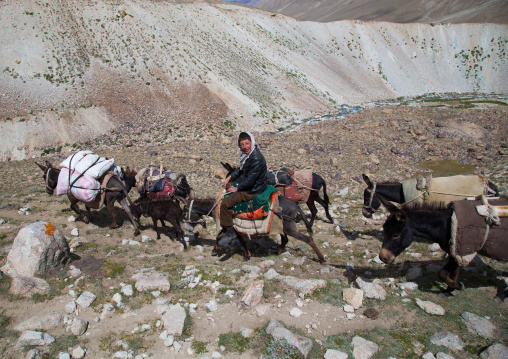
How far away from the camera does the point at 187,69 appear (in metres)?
29.1

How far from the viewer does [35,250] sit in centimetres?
506

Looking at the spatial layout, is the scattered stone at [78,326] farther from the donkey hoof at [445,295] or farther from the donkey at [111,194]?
the donkey hoof at [445,295]

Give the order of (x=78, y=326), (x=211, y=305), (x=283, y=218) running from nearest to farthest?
(x=78, y=326)
(x=211, y=305)
(x=283, y=218)

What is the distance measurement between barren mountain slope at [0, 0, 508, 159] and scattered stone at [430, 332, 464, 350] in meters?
19.8

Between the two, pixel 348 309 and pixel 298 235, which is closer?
pixel 348 309

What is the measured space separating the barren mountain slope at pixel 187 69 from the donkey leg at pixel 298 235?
55.6 feet

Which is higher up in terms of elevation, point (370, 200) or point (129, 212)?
point (370, 200)

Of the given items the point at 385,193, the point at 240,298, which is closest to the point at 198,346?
the point at 240,298

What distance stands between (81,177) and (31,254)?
106 inches

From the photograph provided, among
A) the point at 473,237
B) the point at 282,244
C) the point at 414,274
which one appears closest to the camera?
the point at 473,237

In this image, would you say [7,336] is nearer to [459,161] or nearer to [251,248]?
[251,248]

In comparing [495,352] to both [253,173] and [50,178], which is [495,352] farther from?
[50,178]

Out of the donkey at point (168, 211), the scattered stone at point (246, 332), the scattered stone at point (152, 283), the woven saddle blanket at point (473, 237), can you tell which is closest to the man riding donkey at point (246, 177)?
the donkey at point (168, 211)

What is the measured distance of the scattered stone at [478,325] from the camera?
402 centimetres
